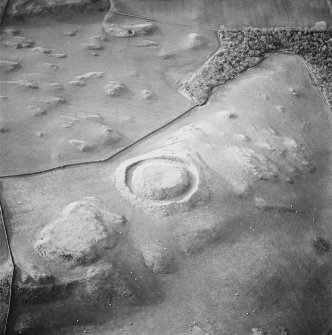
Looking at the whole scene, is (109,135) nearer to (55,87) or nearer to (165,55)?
(55,87)

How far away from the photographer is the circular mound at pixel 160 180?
14.6 metres

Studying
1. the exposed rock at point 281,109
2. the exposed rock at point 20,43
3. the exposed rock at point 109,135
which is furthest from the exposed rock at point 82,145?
the exposed rock at point 281,109

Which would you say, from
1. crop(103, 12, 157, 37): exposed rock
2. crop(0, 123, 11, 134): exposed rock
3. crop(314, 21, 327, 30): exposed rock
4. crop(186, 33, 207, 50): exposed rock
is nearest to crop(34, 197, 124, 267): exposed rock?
crop(0, 123, 11, 134): exposed rock

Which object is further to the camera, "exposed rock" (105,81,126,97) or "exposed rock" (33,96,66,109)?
"exposed rock" (105,81,126,97)

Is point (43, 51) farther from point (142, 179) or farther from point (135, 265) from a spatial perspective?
point (135, 265)

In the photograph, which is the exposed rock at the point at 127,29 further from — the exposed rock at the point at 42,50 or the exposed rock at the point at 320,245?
the exposed rock at the point at 320,245

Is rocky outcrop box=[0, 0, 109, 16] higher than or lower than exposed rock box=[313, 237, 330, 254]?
higher

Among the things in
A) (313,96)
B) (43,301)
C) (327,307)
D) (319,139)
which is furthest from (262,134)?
(43,301)

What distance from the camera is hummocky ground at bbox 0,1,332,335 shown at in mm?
12875

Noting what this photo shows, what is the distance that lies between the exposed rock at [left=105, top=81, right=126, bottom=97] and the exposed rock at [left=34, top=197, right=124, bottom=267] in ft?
19.5

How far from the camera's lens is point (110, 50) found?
20188 millimetres

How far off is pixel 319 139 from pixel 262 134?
2.61m

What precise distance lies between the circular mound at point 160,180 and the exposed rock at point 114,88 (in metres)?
4.47

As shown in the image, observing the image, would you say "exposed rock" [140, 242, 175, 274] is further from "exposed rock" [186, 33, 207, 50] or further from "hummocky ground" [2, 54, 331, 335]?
"exposed rock" [186, 33, 207, 50]
